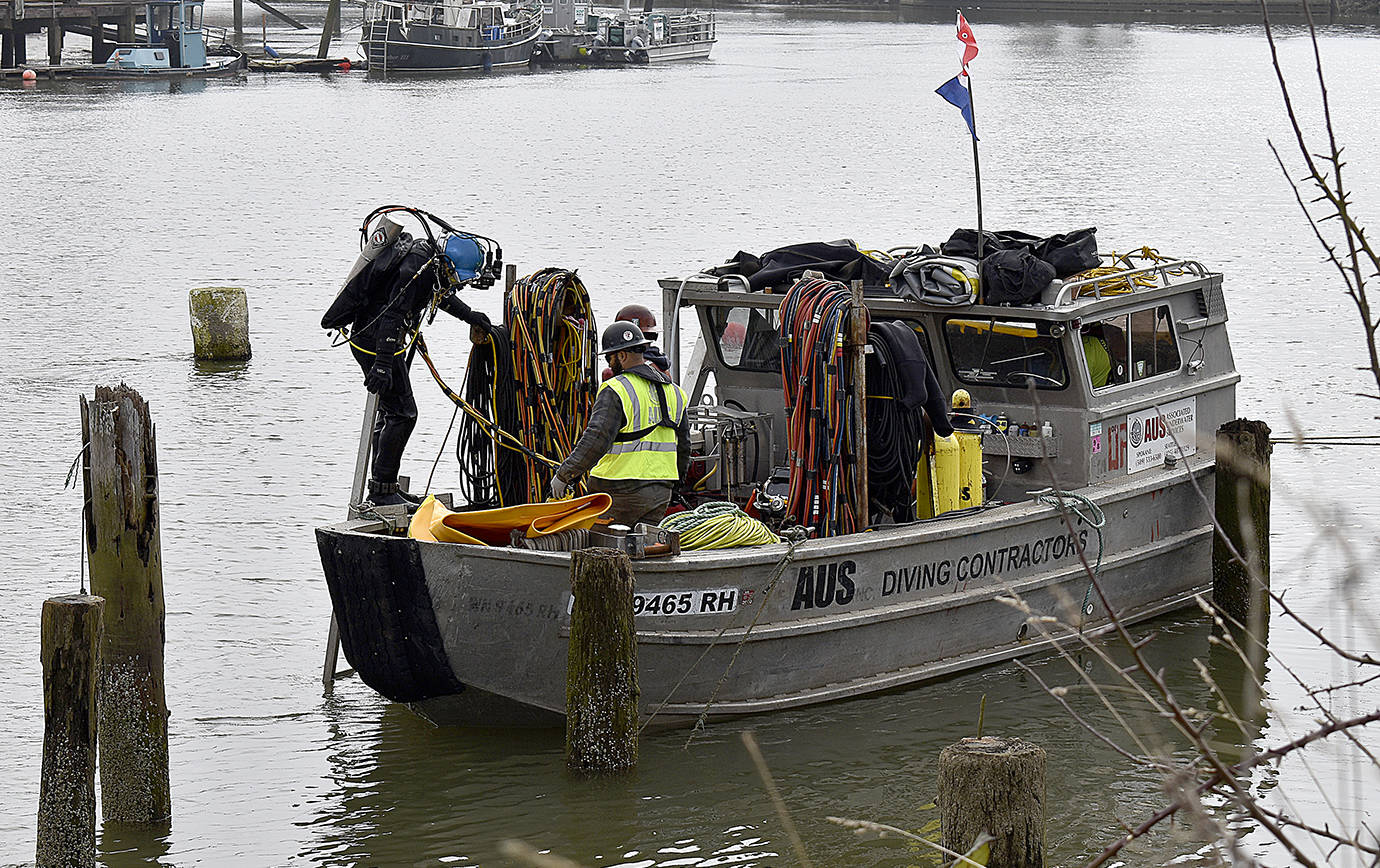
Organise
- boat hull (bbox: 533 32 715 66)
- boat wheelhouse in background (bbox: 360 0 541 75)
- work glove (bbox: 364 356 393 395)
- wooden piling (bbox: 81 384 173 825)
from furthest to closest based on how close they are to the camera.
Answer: boat hull (bbox: 533 32 715 66)
boat wheelhouse in background (bbox: 360 0 541 75)
work glove (bbox: 364 356 393 395)
wooden piling (bbox: 81 384 173 825)

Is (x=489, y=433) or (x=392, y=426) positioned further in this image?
(x=392, y=426)

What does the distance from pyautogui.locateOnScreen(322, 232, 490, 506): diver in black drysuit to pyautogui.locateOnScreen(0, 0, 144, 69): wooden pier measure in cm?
5370

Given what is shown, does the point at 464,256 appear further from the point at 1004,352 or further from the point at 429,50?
the point at 429,50

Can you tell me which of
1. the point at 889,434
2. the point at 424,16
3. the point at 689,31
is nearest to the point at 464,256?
the point at 889,434

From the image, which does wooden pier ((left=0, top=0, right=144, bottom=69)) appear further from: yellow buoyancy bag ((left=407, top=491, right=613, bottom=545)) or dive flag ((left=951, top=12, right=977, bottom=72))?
yellow buoyancy bag ((left=407, top=491, right=613, bottom=545))

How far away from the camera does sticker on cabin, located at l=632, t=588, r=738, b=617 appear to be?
864 centimetres

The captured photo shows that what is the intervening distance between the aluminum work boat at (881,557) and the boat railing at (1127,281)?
3cm

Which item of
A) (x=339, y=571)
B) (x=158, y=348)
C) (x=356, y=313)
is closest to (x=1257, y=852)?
(x=339, y=571)

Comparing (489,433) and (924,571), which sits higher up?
(489,433)

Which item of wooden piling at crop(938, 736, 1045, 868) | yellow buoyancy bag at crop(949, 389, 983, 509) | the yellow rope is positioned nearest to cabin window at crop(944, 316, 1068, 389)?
the yellow rope

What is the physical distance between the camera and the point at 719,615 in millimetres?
8820

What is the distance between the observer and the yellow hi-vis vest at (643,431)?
29.8 ft

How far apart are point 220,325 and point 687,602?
41.3 feet

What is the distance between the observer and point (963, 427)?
10.3m
